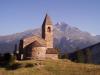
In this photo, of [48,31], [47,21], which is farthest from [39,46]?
[47,21]

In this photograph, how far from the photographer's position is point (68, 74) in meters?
51.0

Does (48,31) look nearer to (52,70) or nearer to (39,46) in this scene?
(39,46)

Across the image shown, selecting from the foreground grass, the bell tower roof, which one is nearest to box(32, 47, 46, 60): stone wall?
the foreground grass

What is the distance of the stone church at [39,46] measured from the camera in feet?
239

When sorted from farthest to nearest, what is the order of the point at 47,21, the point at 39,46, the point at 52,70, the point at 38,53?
the point at 47,21
the point at 39,46
the point at 38,53
the point at 52,70

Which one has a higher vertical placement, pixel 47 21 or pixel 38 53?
pixel 47 21

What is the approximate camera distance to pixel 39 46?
73312 mm

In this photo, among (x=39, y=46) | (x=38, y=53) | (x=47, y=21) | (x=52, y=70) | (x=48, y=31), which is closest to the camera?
(x=52, y=70)

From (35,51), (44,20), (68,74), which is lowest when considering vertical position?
(68,74)

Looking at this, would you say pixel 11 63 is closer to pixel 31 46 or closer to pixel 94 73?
pixel 31 46

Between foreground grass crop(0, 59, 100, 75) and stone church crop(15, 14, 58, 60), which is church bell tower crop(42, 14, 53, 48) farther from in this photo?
foreground grass crop(0, 59, 100, 75)

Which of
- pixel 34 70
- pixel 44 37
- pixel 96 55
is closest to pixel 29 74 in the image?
pixel 34 70

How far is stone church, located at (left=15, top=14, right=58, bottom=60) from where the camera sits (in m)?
72.8

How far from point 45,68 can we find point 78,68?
6352 millimetres
